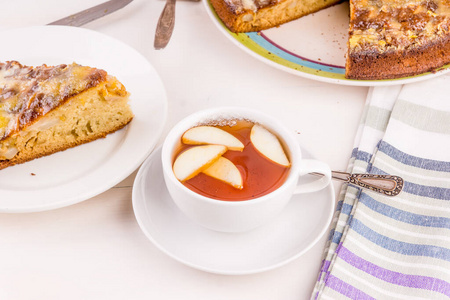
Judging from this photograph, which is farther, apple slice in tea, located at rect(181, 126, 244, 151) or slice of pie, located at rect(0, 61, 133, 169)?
slice of pie, located at rect(0, 61, 133, 169)

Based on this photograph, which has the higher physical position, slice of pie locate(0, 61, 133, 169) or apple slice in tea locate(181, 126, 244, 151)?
apple slice in tea locate(181, 126, 244, 151)

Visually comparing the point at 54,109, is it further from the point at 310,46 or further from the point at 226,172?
the point at 310,46

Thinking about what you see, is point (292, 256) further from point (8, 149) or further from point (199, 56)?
point (199, 56)

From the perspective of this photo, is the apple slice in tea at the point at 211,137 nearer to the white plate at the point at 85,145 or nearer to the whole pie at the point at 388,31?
the white plate at the point at 85,145

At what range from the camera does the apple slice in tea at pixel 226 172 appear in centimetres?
157

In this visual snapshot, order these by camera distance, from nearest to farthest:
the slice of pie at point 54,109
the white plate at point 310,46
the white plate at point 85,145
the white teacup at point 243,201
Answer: the white teacup at point 243,201 → the white plate at point 85,145 → the slice of pie at point 54,109 → the white plate at point 310,46

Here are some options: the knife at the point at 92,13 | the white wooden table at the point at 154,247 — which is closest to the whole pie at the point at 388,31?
the white wooden table at the point at 154,247

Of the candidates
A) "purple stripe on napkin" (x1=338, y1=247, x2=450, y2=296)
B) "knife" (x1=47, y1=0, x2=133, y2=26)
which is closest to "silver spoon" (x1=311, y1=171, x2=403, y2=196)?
"purple stripe on napkin" (x1=338, y1=247, x2=450, y2=296)

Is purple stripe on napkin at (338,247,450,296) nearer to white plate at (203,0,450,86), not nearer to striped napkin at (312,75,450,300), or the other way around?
striped napkin at (312,75,450,300)

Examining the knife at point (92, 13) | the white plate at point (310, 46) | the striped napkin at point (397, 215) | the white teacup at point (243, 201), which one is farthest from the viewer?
the knife at point (92, 13)

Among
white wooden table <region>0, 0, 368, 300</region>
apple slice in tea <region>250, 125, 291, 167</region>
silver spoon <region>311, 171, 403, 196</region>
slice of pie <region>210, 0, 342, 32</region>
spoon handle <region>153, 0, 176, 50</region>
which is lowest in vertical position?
white wooden table <region>0, 0, 368, 300</region>

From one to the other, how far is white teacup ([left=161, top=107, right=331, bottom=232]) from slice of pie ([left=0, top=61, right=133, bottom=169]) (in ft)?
1.67

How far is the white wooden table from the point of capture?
1650mm

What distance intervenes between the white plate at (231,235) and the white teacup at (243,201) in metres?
0.06
